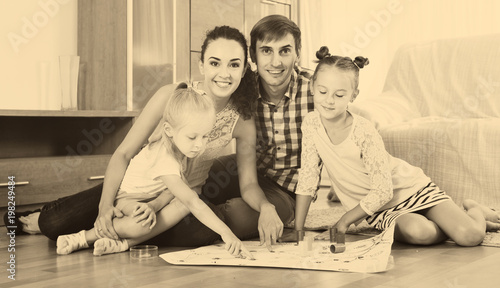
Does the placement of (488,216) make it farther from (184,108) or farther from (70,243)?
(70,243)

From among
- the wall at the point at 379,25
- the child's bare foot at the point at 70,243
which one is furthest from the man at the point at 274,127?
the wall at the point at 379,25

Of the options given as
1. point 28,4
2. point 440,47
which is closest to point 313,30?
point 440,47

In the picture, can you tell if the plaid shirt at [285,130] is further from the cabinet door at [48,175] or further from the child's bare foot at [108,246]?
the cabinet door at [48,175]

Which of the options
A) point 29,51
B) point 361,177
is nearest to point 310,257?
point 361,177

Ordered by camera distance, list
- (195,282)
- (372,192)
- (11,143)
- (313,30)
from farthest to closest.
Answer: (313,30)
(11,143)
(372,192)
(195,282)

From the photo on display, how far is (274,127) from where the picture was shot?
6.60 ft

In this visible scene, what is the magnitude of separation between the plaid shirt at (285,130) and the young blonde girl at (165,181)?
36cm

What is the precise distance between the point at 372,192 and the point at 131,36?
1.78 metres

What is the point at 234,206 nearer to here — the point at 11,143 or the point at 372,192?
the point at 372,192

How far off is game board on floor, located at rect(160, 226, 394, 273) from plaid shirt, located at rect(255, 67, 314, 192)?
363 millimetres

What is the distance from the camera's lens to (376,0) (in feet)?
14.8

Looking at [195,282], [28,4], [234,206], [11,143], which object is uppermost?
[28,4]

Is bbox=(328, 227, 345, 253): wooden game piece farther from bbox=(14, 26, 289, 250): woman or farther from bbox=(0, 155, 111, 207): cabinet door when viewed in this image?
bbox=(0, 155, 111, 207): cabinet door

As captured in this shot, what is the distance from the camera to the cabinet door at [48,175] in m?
2.33
